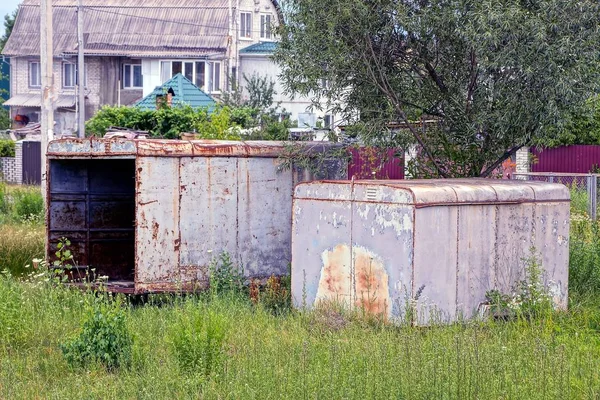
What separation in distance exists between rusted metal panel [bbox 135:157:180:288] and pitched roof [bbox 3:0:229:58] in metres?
41.1

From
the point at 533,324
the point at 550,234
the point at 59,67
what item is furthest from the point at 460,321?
the point at 59,67

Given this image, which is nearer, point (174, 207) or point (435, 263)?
point (435, 263)

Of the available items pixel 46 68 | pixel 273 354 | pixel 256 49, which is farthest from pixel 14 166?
pixel 273 354

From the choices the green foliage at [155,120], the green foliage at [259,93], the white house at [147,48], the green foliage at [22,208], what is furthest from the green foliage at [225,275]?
the white house at [147,48]

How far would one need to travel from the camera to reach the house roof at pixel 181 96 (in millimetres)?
39344

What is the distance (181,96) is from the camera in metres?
39.8

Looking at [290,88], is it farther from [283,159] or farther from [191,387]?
[191,387]

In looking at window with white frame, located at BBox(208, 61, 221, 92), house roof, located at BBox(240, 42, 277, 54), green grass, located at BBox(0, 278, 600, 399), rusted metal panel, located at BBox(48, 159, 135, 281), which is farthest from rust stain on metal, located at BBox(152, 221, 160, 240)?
house roof, located at BBox(240, 42, 277, 54)

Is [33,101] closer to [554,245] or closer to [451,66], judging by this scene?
[451,66]

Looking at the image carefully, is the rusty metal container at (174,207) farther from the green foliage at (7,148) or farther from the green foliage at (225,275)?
the green foliage at (7,148)

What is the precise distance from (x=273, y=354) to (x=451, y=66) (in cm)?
740

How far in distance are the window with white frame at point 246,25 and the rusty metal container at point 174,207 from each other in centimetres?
4191

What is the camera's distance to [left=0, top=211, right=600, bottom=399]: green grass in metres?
7.78

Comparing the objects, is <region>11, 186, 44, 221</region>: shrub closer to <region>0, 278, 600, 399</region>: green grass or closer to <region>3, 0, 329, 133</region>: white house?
<region>0, 278, 600, 399</region>: green grass
